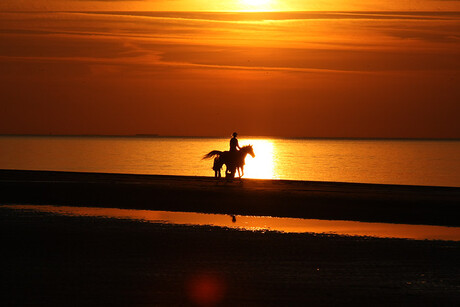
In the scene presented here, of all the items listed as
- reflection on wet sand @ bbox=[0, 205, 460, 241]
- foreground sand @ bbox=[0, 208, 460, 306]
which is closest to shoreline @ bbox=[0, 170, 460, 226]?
reflection on wet sand @ bbox=[0, 205, 460, 241]

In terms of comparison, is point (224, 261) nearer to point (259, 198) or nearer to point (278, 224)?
point (278, 224)

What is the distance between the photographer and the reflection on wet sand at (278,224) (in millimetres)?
20188

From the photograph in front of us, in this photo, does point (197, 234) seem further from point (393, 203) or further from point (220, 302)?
point (393, 203)

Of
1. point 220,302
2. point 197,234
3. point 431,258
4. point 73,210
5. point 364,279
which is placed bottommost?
point 220,302

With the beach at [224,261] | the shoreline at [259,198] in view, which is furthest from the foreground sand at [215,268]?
the shoreline at [259,198]

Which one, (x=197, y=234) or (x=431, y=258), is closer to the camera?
(x=431, y=258)

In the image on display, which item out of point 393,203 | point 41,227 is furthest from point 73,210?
point 393,203

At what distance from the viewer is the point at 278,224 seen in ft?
72.5

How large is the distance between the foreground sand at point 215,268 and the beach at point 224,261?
0.8 inches

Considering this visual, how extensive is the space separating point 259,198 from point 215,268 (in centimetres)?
1505

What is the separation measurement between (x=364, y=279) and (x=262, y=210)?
12.4 metres

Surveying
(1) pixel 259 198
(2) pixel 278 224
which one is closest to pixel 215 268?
(2) pixel 278 224

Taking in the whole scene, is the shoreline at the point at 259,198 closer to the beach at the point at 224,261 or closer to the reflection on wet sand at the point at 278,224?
the beach at the point at 224,261

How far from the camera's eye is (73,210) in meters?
26.0
